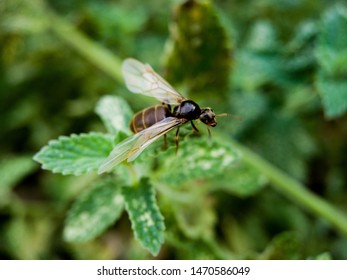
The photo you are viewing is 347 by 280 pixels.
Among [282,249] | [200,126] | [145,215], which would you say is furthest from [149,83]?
[282,249]

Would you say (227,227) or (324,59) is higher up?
(324,59)

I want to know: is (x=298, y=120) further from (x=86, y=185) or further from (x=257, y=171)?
(x=86, y=185)

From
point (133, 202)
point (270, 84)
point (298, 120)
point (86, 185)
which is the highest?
point (270, 84)

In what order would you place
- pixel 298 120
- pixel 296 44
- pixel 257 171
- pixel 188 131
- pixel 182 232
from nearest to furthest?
pixel 188 131, pixel 182 232, pixel 257 171, pixel 296 44, pixel 298 120

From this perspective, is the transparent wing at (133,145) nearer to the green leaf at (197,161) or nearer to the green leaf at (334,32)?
the green leaf at (197,161)

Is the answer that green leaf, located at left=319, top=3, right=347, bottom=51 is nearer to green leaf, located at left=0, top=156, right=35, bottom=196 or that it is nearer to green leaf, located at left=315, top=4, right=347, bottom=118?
green leaf, located at left=315, top=4, right=347, bottom=118

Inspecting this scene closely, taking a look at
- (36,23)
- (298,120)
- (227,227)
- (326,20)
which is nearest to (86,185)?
(227,227)

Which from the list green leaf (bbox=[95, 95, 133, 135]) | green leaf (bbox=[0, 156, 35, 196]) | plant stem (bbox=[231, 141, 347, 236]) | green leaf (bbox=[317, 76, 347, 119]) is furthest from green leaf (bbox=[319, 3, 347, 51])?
green leaf (bbox=[0, 156, 35, 196])

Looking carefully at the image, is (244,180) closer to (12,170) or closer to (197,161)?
(197,161)
